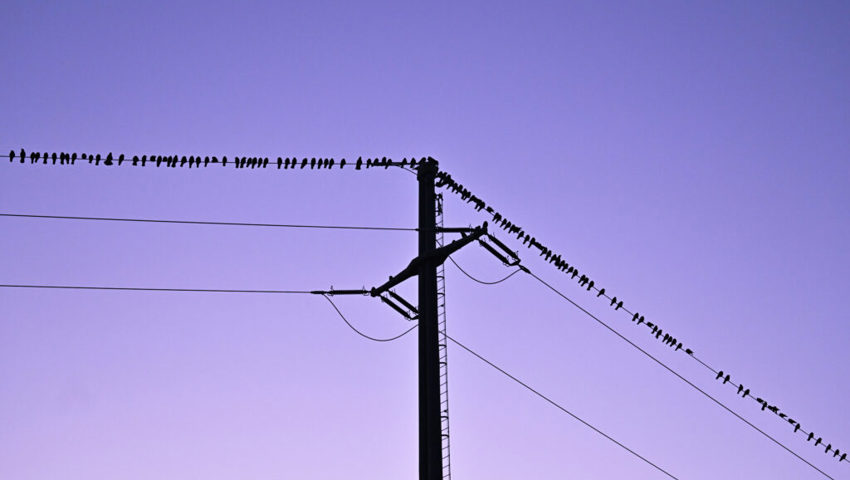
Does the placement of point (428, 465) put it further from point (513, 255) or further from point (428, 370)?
point (513, 255)

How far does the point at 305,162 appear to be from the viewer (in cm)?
2458

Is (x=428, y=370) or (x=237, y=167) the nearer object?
(x=428, y=370)

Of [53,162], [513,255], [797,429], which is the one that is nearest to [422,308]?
[513,255]

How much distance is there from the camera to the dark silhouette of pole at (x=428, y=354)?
19.2 meters

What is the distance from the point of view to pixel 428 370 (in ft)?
64.1

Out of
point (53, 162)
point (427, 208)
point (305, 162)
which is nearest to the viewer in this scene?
point (427, 208)

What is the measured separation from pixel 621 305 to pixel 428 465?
1011 cm

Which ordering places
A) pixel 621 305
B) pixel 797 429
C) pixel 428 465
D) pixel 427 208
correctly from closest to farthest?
pixel 428 465
pixel 427 208
pixel 621 305
pixel 797 429

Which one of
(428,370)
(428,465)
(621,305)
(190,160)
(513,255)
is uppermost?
(621,305)

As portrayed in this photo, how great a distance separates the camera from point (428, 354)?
64.4ft

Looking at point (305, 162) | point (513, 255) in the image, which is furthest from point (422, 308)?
point (305, 162)

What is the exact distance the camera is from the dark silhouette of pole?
63.0ft

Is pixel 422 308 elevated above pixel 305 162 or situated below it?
below

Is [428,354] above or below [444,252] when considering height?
below
